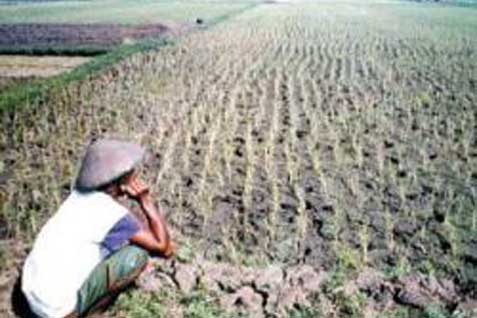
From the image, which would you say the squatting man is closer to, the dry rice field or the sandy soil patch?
the dry rice field

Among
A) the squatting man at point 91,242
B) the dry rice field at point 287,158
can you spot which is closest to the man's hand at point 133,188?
the squatting man at point 91,242

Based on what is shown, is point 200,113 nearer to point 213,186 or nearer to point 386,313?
point 213,186

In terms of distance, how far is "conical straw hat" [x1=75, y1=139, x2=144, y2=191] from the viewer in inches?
161

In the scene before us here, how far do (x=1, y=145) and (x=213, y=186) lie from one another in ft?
11.6

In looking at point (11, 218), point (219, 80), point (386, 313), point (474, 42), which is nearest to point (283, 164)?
point (11, 218)

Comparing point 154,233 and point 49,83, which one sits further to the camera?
point 49,83

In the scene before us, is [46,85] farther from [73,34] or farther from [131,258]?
[73,34]

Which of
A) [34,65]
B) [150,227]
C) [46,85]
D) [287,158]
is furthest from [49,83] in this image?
[150,227]

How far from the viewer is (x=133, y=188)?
4418mm

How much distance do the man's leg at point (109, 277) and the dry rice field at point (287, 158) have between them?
1.35 m

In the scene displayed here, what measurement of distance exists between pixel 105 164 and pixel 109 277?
719 millimetres

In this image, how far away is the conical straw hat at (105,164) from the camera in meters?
4.10

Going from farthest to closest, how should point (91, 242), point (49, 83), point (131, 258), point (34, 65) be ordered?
point (34, 65) → point (49, 83) → point (131, 258) → point (91, 242)

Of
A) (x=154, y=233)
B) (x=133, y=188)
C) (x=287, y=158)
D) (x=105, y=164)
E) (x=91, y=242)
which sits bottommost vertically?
(x=287, y=158)
